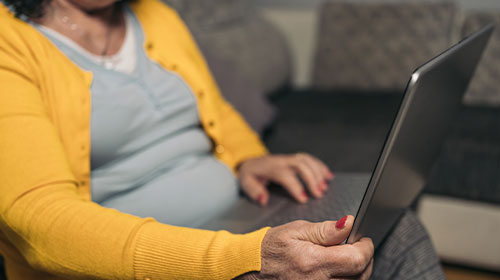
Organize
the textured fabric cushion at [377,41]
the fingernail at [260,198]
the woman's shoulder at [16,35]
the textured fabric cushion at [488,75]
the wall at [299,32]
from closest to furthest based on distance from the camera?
1. the woman's shoulder at [16,35]
2. the fingernail at [260,198]
3. the textured fabric cushion at [488,75]
4. the textured fabric cushion at [377,41]
5. the wall at [299,32]

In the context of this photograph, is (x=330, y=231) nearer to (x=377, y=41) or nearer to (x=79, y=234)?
(x=79, y=234)

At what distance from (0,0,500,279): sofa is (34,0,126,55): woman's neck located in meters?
0.51

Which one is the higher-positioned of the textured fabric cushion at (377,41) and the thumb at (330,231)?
the thumb at (330,231)

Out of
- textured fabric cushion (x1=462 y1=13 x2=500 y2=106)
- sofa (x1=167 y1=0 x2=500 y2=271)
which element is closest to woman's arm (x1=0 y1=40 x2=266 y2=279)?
sofa (x1=167 y1=0 x2=500 y2=271)

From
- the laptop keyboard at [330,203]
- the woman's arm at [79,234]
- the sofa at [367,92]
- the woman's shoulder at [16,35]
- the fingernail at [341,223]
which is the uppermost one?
the woman's shoulder at [16,35]

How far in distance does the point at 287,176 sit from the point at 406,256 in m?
0.28

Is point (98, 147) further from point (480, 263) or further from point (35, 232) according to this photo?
point (480, 263)

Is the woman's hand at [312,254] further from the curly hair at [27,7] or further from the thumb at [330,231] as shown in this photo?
the curly hair at [27,7]

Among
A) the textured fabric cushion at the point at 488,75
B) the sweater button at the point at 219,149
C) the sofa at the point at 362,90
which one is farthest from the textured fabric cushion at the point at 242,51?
the textured fabric cushion at the point at 488,75

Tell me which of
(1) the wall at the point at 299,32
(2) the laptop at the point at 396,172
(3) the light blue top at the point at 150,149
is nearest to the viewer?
(2) the laptop at the point at 396,172

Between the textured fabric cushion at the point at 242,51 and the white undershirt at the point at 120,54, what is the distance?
1.58 ft

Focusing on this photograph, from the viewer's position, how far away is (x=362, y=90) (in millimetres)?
2168

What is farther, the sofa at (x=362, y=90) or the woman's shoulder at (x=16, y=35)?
the sofa at (x=362, y=90)

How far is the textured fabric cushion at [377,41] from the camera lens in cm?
200
